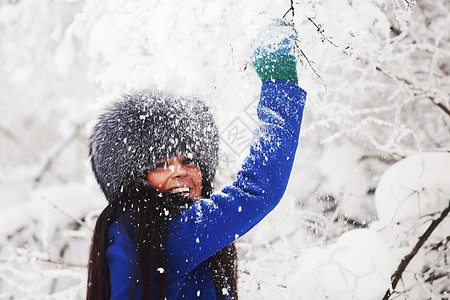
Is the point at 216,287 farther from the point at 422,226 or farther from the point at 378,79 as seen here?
the point at 378,79

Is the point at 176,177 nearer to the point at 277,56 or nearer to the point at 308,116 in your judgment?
the point at 277,56

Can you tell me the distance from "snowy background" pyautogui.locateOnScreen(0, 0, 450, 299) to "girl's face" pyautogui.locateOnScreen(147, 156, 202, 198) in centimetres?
45

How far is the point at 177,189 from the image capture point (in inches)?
73.1

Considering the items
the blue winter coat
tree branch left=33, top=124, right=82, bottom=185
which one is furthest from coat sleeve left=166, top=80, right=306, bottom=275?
tree branch left=33, top=124, right=82, bottom=185

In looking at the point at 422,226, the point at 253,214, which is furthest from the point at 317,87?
the point at 253,214

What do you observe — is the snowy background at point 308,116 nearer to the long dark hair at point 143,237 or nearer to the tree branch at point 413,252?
the tree branch at point 413,252

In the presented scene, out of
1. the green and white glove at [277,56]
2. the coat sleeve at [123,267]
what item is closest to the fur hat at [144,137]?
the coat sleeve at [123,267]

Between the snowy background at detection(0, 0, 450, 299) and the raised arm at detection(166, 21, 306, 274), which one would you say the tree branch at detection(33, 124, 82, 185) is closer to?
the snowy background at detection(0, 0, 450, 299)

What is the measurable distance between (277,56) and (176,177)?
26.8 inches

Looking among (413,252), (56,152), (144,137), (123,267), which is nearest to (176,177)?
(144,137)

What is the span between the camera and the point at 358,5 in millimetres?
2033

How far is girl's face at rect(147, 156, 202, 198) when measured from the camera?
1.87 meters

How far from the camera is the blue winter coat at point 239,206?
154cm

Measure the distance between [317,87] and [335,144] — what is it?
2062mm
